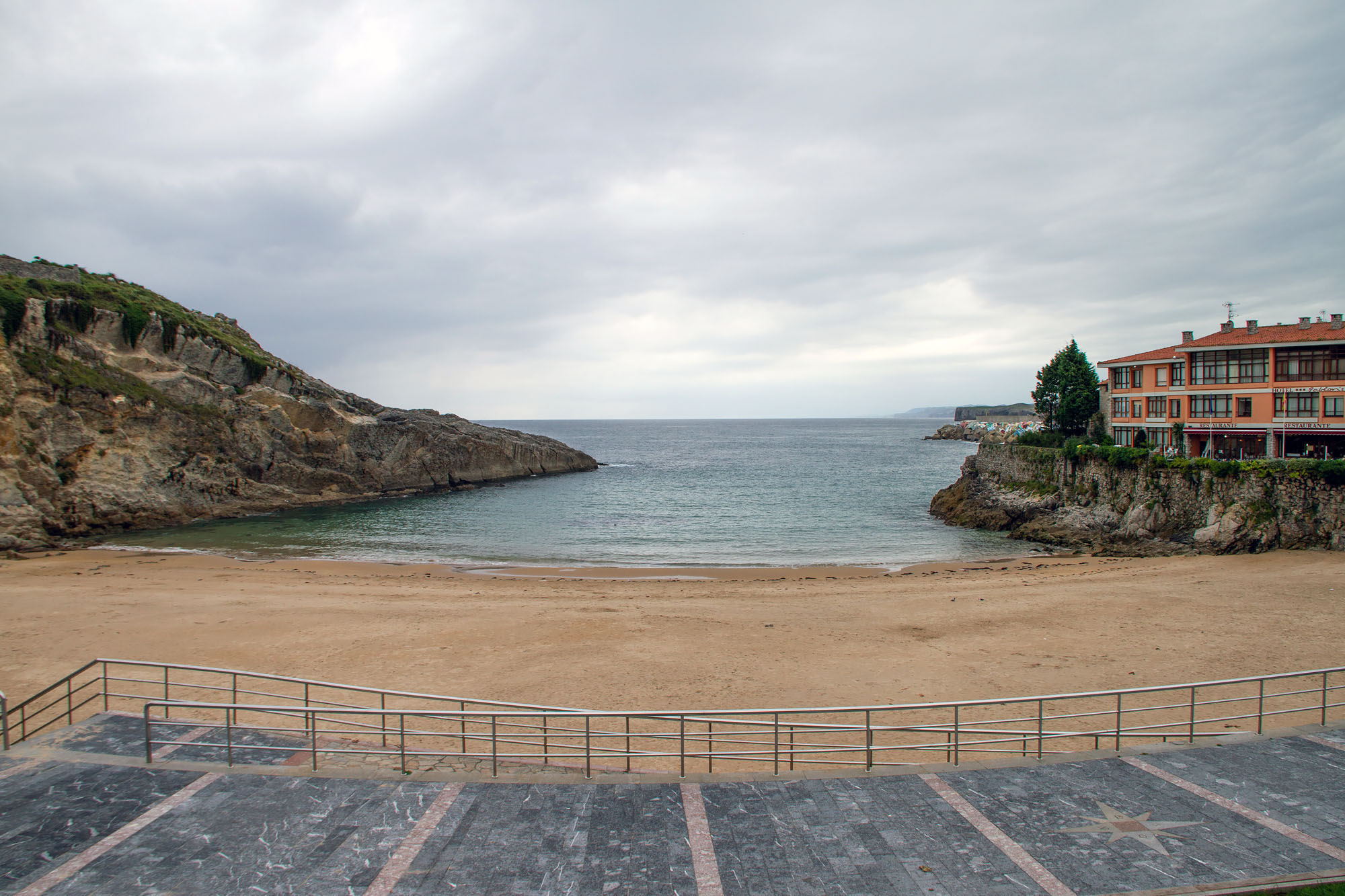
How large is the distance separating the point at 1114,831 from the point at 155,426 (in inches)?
2069

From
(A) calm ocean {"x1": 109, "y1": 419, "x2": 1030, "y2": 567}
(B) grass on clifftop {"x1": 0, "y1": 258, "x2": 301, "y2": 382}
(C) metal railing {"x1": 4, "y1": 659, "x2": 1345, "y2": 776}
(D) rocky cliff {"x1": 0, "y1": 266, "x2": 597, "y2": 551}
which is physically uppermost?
(B) grass on clifftop {"x1": 0, "y1": 258, "x2": 301, "y2": 382}

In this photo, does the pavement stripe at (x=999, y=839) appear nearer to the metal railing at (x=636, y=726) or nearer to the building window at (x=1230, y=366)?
the metal railing at (x=636, y=726)

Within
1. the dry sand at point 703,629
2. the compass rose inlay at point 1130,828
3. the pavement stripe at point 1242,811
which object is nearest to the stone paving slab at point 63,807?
the dry sand at point 703,629

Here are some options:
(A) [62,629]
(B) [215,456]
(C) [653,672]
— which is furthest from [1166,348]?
(B) [215,456]

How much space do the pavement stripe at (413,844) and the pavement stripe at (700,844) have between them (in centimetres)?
278

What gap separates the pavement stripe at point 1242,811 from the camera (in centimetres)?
676

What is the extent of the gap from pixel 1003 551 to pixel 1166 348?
20314 mm

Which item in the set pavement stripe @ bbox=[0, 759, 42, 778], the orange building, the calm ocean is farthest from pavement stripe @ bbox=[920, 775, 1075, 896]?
the orange building

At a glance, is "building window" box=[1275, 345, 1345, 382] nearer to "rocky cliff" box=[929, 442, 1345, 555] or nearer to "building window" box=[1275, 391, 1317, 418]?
"building window" box=[1275, 391, 1317, 418]

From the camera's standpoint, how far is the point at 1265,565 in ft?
85.8

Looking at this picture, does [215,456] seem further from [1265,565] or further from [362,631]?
[1265,565]

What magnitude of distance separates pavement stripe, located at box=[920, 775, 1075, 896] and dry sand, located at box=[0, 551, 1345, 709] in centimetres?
590

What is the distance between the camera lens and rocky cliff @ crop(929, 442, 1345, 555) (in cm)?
2862

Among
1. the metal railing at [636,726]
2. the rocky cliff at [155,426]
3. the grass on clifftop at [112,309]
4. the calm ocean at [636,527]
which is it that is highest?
the grass on clifftop at [112,309]
